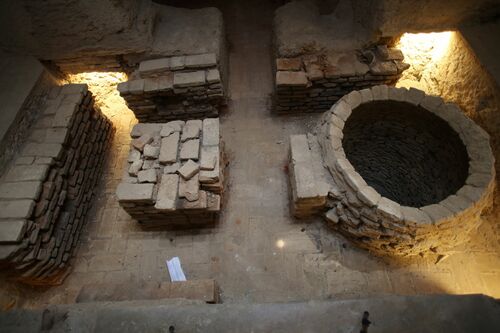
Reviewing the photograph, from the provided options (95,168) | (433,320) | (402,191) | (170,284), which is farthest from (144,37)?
(433,320)

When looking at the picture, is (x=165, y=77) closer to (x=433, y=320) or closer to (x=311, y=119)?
(x=311, y=119)

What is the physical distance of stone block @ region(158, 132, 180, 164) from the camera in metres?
3.98

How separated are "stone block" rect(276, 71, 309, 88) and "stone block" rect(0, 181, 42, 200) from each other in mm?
3296

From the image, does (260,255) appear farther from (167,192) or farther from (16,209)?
(16,209)

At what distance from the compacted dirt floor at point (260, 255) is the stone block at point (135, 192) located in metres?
0.87

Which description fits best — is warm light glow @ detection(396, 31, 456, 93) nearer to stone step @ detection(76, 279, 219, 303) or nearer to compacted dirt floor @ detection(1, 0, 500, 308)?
compacted dirt floor @ detection(1, 0, 500, 308)

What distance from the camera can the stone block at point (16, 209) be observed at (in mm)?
3447

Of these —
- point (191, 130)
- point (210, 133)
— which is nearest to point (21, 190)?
point (191, 130)

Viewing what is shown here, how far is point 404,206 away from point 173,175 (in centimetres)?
278

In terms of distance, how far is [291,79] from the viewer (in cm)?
461

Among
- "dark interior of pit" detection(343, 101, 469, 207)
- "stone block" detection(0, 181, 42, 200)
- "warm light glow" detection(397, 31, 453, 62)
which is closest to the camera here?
"stone block" detection(0, 181, 42, 200)

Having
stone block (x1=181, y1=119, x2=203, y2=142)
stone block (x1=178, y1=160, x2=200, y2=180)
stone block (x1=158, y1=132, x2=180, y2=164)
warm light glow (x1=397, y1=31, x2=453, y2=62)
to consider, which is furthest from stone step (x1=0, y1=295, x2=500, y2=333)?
warm light glow (x1=397, y1=31, x2=453, y2=62)

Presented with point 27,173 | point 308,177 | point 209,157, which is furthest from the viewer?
point 209,157

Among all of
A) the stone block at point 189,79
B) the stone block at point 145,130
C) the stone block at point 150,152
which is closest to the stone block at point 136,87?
the stone block at point 189,79
